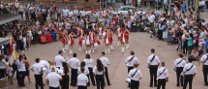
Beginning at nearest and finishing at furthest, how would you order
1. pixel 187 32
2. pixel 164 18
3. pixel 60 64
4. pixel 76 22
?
pixel 60 64 → pixel 187 32 → pixel 164 18 → pixel 76 22

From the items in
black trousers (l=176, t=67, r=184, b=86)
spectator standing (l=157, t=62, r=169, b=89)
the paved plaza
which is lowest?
the paved plaza

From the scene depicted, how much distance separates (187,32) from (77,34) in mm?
8677

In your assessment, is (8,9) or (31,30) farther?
(8,9)

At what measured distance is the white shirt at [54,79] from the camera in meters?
19.1

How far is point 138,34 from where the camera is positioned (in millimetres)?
39125

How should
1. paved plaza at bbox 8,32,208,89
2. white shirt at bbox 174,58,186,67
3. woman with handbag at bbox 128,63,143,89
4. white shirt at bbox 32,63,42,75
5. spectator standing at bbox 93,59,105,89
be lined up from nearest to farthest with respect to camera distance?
woman with handbag at bbox 128,63,143,89, spectator standing at bbox 93,59,105,89, white shirt at bbox 32,63,42,75, white shirt at bbox 174,58,186,67, paved plaza at bbox 8,32,208,89

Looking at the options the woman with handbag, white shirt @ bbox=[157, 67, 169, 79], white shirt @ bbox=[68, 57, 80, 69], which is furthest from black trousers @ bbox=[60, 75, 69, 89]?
white shirt @ bbox=[157, 67, 169, 79]

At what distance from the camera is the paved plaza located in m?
23.3

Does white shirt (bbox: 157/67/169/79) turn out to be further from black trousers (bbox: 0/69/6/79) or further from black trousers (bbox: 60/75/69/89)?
black trousers (bbox: 0/69/6/79)

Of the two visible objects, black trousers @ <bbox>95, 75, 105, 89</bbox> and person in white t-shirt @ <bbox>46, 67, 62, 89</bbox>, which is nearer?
person in white t-shirt @ <bbox>46, 67, 62, 89</bbox>

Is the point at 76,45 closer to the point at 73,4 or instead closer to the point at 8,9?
the point at 8,9

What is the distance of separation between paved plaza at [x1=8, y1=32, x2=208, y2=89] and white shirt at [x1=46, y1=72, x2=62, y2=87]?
3578mm

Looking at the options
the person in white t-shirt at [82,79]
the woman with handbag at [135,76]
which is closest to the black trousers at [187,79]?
the woman with handbag at [135,76]

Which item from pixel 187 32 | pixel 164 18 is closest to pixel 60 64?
pixel 187 32
